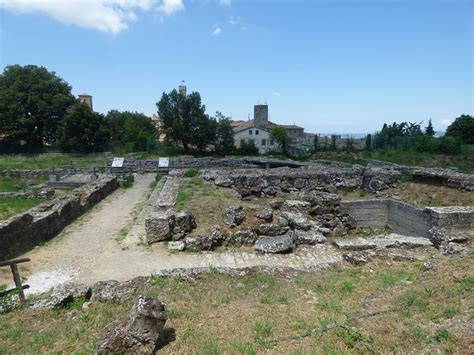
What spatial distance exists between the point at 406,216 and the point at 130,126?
165ft

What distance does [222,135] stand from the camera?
39.0 m

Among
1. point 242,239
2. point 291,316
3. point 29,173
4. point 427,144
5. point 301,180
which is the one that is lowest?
point 242,239

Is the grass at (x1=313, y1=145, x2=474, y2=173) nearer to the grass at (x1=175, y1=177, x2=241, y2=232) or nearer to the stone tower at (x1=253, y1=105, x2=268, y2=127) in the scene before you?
the grass at (x1=175, y1=177, x2=241, y2=232)

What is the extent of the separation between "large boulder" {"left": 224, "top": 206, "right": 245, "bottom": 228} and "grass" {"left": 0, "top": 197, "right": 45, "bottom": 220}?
25.6ft

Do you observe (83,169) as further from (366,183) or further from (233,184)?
(366,183)

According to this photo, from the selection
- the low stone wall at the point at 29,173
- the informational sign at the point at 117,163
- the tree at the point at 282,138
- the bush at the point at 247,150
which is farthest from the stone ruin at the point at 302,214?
the tree at the point at 282,138

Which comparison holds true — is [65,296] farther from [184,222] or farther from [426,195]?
[426,195]

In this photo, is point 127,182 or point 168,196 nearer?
point 168,196

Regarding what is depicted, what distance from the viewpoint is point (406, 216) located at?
1240cm

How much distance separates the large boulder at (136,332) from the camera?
14.3 ft

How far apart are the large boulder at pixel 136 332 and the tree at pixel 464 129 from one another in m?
44.4

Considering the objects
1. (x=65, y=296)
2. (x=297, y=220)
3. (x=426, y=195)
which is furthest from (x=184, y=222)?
(x=426, y=195)

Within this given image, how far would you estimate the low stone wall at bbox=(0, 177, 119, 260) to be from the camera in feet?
30.7

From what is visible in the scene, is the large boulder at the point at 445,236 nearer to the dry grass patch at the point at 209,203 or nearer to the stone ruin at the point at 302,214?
A: the stone ruin at the point at 302,214
